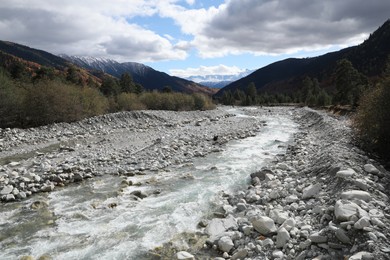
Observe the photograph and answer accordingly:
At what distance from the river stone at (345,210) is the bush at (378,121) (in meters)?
8.51

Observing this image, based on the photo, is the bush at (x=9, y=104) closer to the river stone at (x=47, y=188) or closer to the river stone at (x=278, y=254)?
the river stone at (x=47, y=188)

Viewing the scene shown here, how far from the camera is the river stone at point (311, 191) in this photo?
10.2m

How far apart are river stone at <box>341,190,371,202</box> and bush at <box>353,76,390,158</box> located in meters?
7.35

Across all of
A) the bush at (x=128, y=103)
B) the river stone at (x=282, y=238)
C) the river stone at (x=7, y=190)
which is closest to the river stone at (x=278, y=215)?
the river stone at (x=282, y=238)

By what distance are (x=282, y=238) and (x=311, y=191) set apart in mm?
3417

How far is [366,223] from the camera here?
6.68 metres

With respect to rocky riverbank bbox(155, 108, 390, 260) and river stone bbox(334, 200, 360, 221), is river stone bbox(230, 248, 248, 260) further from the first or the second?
river stone bbox(334, 200, 360, 221)

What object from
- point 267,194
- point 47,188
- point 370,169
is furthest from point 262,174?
point 47,188

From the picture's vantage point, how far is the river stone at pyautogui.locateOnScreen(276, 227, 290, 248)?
24.4ft

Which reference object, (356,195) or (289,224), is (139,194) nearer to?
(289,224)

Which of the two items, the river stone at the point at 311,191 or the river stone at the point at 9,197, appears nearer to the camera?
the river stone at the point at 311,191

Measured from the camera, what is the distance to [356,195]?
27.8 feet

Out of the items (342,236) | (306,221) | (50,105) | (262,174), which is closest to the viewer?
(342,236)

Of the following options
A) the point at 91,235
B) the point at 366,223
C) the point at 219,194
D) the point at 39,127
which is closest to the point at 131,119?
the point at 39,127
